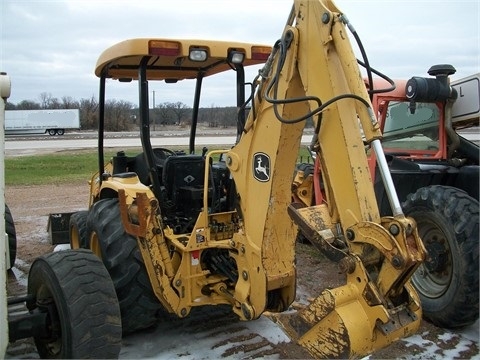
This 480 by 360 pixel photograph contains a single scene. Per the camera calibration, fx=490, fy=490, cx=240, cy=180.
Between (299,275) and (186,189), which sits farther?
(299,275)

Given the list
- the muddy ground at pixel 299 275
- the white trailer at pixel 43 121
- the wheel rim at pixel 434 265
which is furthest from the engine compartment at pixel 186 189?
the white trailer at pixel 43 121

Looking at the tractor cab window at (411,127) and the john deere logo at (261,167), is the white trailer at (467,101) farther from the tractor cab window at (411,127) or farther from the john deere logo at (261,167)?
the john deere logo at (261,167)

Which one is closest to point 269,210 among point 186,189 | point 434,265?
point 186,189

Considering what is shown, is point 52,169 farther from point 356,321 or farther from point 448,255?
point 356,321

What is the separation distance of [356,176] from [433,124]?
3.92m

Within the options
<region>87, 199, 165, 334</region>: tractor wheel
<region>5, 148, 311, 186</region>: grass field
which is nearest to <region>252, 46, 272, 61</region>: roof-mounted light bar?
<region>87, 199, 165, 334</region>: tractor wheel

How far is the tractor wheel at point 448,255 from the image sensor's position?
173 inches

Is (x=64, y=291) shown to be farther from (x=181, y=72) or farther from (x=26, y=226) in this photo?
(x=26, y=226)

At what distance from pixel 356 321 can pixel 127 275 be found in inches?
78.3

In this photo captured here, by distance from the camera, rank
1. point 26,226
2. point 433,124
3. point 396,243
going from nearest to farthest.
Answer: point 396,243 → point 433,124 → point 26,226

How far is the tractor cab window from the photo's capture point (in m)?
6.15

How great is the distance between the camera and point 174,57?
4020 millimetres

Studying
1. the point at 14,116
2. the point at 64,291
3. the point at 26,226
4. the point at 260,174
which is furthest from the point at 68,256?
the point at 14,116

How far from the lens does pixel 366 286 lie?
2596 mm
